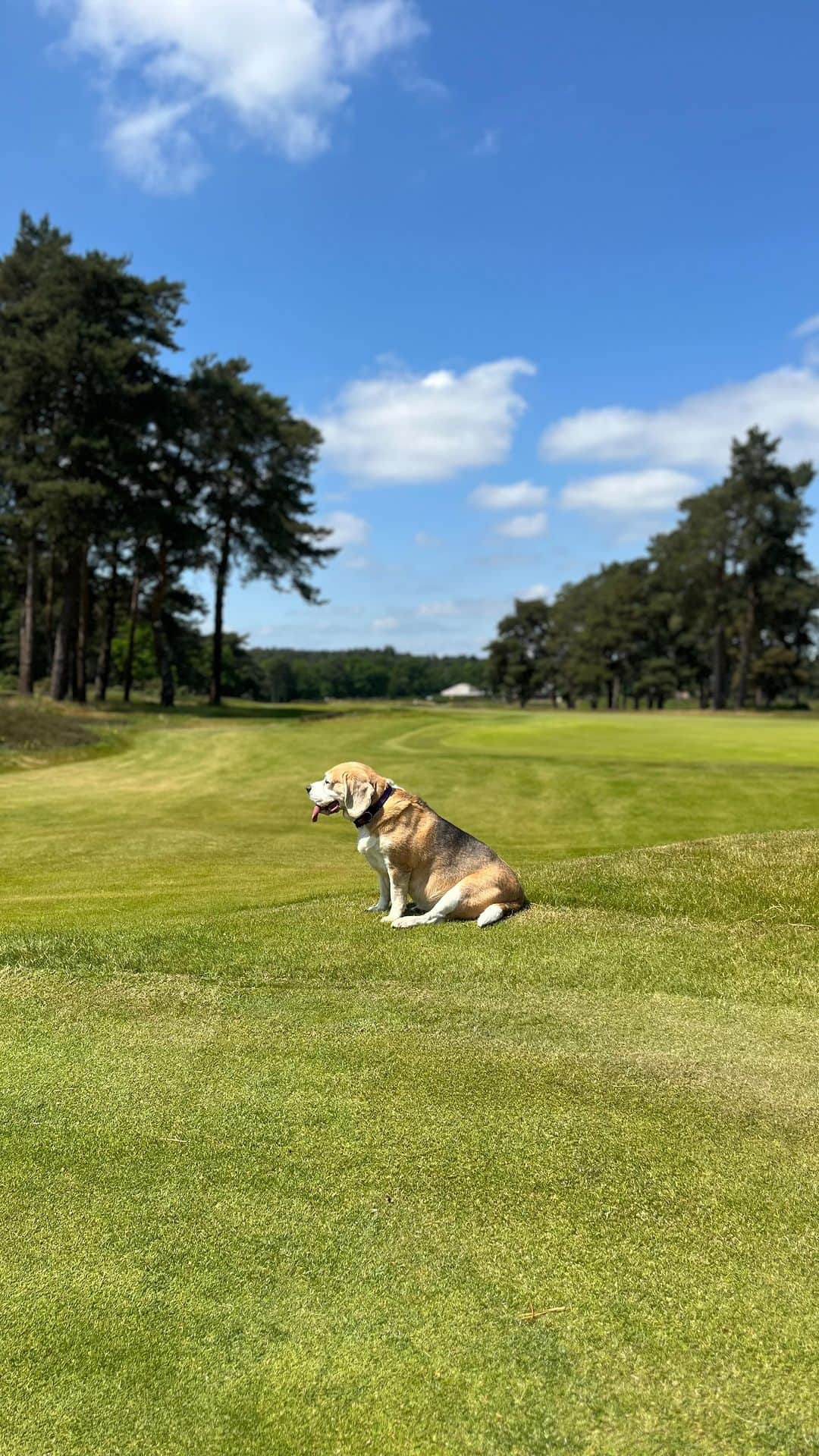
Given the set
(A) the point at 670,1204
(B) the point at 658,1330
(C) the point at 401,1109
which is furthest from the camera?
(C) the point at 401,1109

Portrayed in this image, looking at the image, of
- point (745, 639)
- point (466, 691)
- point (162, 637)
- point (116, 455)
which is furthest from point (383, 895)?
point (466, 691)

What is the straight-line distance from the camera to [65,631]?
39406mm

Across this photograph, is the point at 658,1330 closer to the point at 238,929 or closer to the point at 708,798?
the point at 238,929

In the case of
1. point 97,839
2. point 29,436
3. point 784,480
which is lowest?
point 97,839

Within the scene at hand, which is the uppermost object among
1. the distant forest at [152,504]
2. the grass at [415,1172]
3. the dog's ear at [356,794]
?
the distant forest at [152,504]

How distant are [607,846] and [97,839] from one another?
→ 7.57 metres

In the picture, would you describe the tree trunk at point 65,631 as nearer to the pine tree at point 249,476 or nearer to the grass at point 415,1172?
the pine tree at point 249,476

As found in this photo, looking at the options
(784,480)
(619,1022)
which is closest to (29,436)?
(619,1022)

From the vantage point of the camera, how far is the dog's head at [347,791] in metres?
6.39

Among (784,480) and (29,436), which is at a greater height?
(784,480)

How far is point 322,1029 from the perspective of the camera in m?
4.76

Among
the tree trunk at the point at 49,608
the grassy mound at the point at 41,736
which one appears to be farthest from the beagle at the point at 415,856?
the tree trunk at the point at 49,608

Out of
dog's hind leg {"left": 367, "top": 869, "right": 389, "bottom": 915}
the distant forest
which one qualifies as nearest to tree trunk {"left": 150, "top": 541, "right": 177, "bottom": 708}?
the distant forest

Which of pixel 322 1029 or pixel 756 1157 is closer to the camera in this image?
pixel 756 1157
